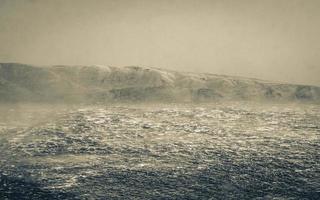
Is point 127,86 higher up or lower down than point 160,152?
higher up

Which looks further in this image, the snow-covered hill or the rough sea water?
the snow-covered hill

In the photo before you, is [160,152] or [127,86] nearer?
[160,152]

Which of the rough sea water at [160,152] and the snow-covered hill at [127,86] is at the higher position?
the snow-covered hill at [127,86]

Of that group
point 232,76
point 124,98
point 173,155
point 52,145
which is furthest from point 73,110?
point 232,76

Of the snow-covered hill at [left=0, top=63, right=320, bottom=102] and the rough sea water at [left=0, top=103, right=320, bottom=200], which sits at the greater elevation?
the snow-covered hill at [left=0, top=63, right=320, bottom=102]

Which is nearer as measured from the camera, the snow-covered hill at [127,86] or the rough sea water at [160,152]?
the rough sea water at [160,152]
